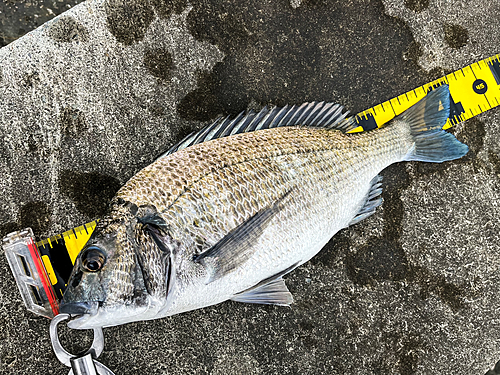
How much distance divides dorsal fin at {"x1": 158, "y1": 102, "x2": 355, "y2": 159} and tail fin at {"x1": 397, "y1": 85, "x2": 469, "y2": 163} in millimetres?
425

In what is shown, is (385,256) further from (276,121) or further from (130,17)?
(130,17)

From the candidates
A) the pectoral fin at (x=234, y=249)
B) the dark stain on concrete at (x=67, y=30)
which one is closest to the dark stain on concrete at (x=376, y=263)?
the pectoral fin at (x=234, y=249)

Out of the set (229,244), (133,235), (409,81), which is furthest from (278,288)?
(409,81)

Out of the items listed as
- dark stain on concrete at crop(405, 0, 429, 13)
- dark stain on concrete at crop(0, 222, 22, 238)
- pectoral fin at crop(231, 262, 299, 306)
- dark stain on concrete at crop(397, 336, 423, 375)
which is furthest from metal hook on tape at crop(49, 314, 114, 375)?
dark stain on concrete at crop(405, 0, 429, 13)

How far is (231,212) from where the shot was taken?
1.74 meters

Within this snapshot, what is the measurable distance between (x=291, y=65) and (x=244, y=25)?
1.35ft

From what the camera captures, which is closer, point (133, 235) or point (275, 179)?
point (133, 235)

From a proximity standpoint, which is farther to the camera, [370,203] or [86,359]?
[370,203]

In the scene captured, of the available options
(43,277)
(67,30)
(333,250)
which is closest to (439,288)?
(333,250)

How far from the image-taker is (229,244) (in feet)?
5.53

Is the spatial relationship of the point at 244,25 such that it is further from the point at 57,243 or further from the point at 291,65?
the point at 57,243

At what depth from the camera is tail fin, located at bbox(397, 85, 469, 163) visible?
229 centimetres

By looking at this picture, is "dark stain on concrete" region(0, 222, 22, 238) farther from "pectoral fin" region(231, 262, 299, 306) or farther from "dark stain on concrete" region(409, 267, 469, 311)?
"dark stain on concrete" region(409, 267, 469, 311)

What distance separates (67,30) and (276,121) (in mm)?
1457
